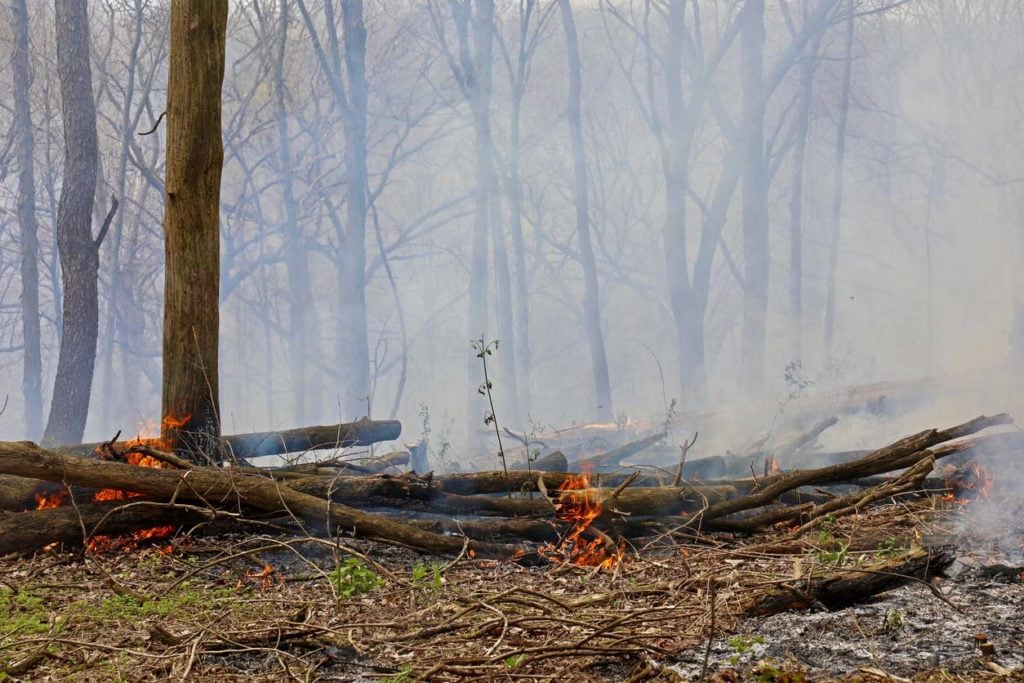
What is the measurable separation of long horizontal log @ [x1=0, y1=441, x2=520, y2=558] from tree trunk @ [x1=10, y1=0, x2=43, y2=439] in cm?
1720

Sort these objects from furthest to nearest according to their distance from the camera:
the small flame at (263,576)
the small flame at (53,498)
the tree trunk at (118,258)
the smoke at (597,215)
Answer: the smoke at (597,215), the tree trunk at (118,258), the small flame at (53,498), the small flame at (263,576)

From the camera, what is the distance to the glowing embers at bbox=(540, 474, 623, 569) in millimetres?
5473

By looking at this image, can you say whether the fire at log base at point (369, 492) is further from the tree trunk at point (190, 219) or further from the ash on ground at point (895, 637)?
the ash on ground at point (895, 637)

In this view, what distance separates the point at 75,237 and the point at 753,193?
45.9 feet

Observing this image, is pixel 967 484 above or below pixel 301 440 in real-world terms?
Result: below

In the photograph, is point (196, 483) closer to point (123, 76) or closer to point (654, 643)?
point (654, 643)

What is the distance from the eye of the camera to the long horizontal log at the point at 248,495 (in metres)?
5.39

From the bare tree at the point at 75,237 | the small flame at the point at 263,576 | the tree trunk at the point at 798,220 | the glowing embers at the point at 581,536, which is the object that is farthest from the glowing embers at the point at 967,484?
the tree trunk at the point at 798,220

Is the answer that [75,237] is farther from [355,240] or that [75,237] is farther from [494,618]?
[494,618]

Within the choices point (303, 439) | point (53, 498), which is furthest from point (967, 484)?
point (53, 498)

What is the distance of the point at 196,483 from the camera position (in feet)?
18.0

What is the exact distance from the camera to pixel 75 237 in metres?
12.0

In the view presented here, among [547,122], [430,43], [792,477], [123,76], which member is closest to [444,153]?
[547,122]

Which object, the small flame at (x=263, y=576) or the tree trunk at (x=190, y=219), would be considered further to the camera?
the tree trunk at (x=190, y=219)
